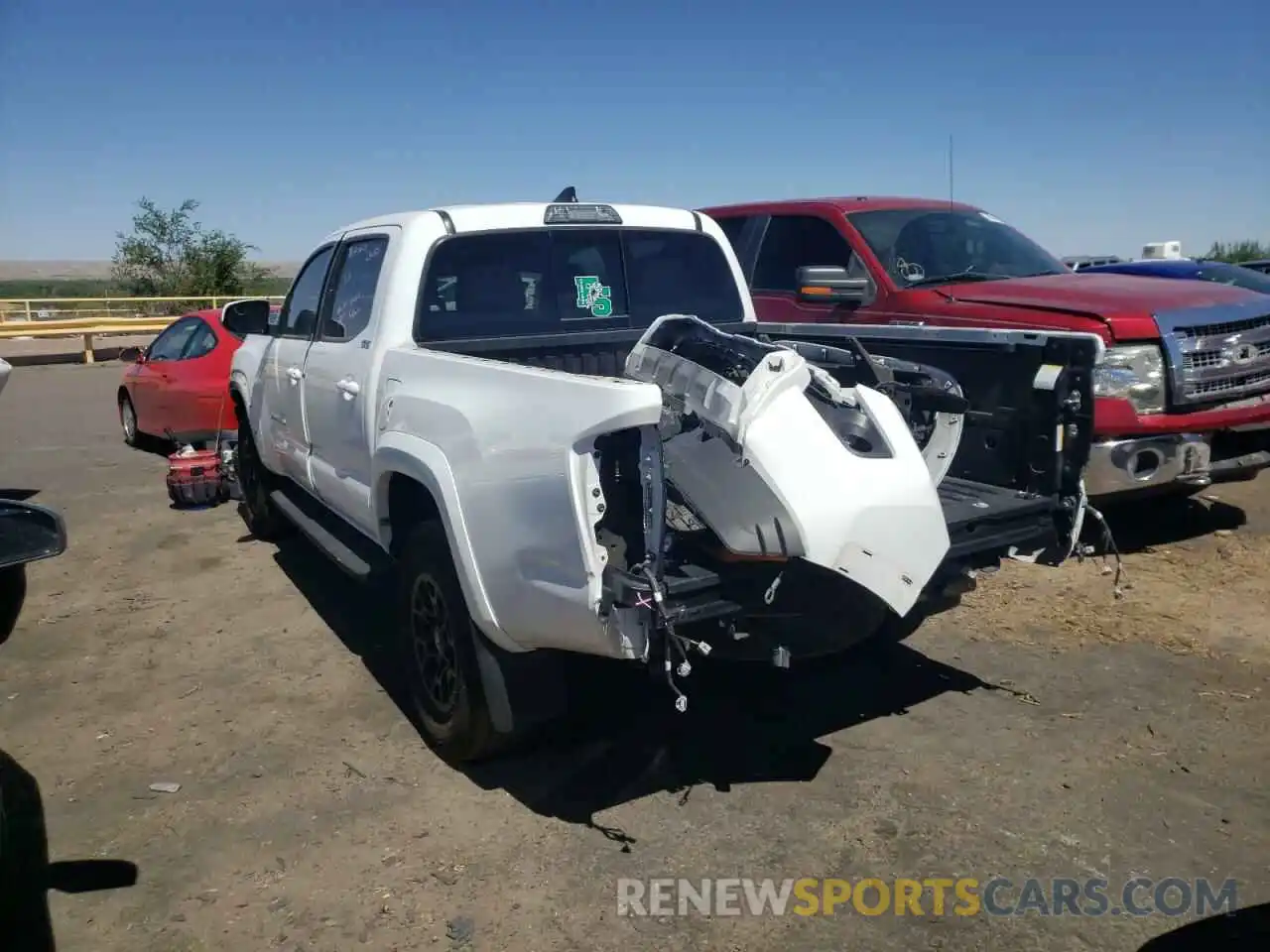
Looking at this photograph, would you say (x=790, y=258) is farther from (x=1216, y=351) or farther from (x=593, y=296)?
(x=593, y=296)

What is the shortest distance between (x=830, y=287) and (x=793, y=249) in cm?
108

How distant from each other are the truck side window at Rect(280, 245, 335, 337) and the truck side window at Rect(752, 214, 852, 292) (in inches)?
140

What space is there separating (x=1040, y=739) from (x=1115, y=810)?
1.80ft

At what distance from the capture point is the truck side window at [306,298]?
18.3 feet

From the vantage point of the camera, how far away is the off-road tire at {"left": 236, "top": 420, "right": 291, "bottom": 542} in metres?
7.06

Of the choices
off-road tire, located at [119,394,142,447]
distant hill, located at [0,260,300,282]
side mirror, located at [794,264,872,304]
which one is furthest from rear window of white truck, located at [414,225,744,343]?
distant hill, located at [0,260,300,282]

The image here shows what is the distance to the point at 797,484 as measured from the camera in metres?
2.94

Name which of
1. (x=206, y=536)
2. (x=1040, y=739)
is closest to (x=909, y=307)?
(x=1040, y=739)

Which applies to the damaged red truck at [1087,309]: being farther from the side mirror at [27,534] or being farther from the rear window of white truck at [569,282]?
A: the side mirror at [27,534]

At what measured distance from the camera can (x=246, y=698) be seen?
4707 millimetres

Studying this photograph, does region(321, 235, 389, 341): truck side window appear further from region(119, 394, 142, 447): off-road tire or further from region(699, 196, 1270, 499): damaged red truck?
region(119, 394, 142, 447): off-road tire

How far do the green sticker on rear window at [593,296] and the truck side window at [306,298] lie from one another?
4.96 feet

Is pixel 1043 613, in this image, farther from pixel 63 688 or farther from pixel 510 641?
pixel 63 688

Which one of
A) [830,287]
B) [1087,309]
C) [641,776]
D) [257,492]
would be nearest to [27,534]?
[641,776]
